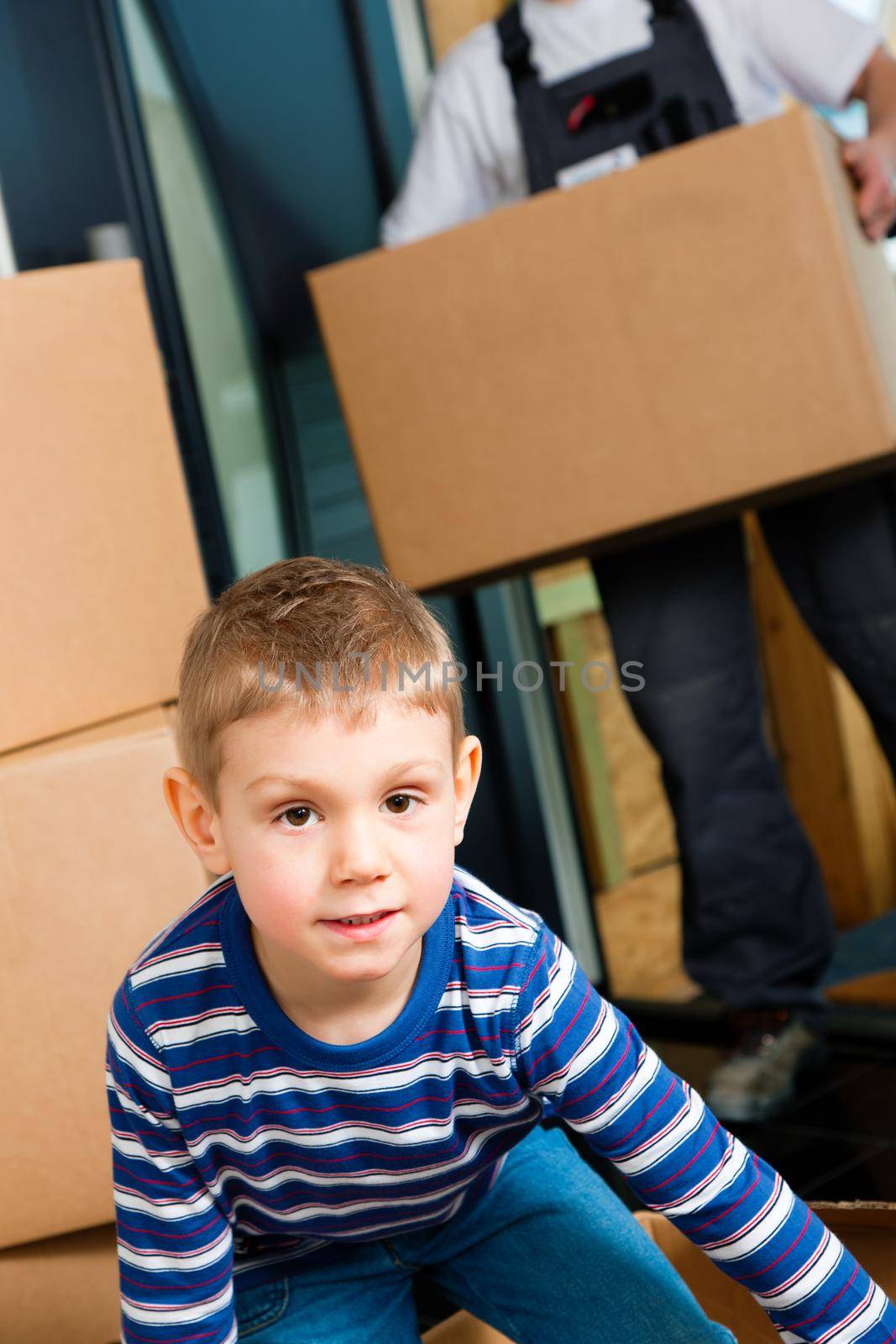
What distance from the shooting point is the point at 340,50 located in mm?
1759

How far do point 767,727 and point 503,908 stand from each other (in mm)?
1725

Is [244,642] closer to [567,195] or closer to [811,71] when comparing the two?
[567,195]

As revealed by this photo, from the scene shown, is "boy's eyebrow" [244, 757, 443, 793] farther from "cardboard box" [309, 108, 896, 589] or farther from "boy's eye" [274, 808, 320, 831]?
"cardboard box" [309, 108, 896, 589]

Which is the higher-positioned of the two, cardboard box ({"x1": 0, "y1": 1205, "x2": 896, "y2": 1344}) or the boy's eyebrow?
the boy's eyebrow

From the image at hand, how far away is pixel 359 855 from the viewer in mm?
647

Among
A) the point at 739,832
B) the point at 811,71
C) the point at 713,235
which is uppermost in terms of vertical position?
the point at 811,71

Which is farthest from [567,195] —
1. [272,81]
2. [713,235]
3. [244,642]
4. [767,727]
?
[767,727]

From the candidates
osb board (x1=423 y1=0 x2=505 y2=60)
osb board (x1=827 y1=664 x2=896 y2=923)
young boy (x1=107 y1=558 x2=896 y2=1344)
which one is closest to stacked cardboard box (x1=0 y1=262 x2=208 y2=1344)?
young boy (x1=107 y1=558 x2=896 y2=1344)

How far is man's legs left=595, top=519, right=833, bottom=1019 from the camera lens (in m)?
1.41

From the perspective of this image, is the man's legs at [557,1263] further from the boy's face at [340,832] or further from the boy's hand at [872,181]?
the boy's hand at [872,181]

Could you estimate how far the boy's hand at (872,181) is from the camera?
119cm

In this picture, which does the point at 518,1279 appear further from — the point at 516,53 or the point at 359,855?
the point at 516,53

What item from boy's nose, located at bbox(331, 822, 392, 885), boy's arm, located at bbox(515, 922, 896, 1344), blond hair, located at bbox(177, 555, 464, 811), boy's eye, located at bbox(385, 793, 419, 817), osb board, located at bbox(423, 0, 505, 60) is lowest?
boy's arm, located at bbox(515, 922, 896, 1344)

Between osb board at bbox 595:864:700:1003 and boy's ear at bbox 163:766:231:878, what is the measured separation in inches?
51.4
